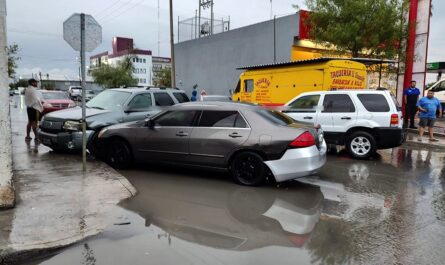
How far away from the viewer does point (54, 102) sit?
18.8 metres

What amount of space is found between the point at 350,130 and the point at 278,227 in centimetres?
607

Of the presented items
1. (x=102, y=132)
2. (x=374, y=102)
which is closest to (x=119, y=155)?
(x=102, y=132)

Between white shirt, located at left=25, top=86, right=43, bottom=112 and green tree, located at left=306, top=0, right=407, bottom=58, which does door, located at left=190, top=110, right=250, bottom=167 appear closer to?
white shirt, located at left=25, top=86, right=43, bottom=112

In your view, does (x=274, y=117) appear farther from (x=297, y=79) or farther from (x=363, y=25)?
Answer: (x=363, y=25)

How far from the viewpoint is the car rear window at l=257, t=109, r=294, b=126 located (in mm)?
7271

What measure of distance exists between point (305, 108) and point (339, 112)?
98 cm

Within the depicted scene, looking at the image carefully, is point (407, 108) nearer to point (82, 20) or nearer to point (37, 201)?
point (82, 20)

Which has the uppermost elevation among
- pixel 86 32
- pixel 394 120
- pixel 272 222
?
pixel 86 32

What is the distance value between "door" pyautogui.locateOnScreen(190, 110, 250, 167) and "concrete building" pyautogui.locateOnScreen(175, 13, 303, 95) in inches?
667

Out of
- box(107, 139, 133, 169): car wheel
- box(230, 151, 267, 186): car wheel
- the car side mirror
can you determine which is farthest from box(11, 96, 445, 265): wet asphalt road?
the car side mirror

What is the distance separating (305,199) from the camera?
654cm

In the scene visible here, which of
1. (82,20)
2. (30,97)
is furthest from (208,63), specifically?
(82,20)

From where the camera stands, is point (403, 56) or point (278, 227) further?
point (403, 56)

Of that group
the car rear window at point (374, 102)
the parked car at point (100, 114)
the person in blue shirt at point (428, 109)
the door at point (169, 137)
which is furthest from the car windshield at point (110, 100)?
the person in blue shirt at point (428, 109)
